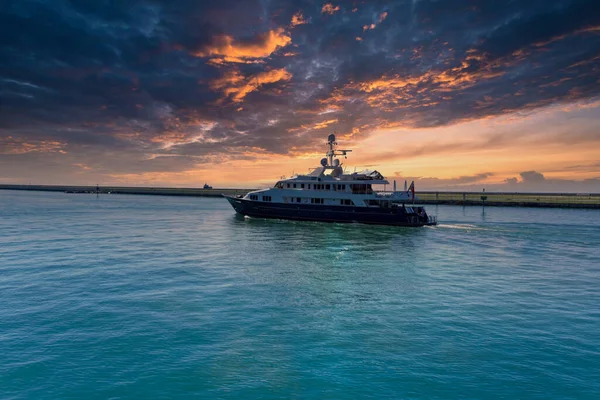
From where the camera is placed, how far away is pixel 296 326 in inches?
605

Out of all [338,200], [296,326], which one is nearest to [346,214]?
[338,200]

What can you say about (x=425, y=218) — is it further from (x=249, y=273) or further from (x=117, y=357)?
(x=117, y=357)

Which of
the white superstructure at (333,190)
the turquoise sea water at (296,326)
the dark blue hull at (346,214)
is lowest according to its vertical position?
the turquoise sea water at (296,326)

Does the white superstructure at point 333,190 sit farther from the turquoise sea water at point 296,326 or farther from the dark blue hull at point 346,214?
the turquoise sea water at point 296,326

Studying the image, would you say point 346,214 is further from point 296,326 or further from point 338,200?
point 296,326

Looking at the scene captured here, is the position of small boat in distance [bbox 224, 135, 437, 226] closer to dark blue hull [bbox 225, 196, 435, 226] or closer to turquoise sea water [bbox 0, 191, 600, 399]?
dark blue hull [bbox 225, 196, 435, 226]

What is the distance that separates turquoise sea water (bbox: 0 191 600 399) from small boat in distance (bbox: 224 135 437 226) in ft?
84.4

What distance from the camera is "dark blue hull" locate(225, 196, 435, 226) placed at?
189 ft

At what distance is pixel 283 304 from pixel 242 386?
7.48 metres

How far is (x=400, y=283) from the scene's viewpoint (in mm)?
22781

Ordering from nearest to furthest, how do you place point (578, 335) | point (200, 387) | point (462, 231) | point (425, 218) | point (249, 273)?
point (200, 387) < point (578, 335) < point (249, 273) < point (462, 231) < point (425, 218)

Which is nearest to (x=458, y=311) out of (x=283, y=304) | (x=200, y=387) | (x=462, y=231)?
(x=283, y=304)

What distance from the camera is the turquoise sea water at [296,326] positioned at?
11000mm

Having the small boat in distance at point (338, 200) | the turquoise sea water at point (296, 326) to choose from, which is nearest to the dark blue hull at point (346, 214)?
the small boat in distance at point (338, 200)
